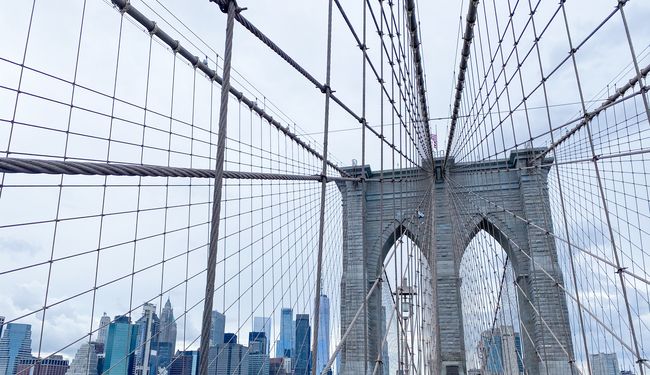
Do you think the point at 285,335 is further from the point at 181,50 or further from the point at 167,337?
the point at 181,50

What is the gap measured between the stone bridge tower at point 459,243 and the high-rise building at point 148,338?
10.7 meters

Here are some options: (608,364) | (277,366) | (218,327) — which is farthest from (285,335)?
(608,364)

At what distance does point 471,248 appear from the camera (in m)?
16.0

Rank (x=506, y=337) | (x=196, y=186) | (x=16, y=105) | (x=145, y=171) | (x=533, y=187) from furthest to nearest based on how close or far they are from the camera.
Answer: (x=533, y=187) < (x=506, y=337) < (x=196, y=186) < (x=16, y=105) < (x=145, y=171)

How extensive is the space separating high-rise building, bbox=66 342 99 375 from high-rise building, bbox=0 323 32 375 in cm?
29

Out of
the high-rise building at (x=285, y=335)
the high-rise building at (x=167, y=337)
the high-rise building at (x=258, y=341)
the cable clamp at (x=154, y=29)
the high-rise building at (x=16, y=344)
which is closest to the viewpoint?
the high-rise building at (x=16, y=344)

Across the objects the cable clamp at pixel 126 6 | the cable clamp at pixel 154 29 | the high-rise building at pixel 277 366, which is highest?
the cable clamp at pixel 154 29

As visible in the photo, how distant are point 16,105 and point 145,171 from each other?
0.74m

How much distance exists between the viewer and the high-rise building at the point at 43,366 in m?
2.12

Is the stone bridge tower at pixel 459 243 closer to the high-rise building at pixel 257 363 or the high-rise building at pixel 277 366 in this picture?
the high-rise building at pixel 277 366

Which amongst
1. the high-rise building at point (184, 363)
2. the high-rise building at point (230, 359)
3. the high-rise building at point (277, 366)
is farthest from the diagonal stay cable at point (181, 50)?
the high-rise building at point (277, 366)

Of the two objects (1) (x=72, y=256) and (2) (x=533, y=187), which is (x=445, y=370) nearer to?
(2) (x=533, y=187)

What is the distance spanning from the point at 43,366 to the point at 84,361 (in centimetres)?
48

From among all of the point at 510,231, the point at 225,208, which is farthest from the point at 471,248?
the point at 225,208
